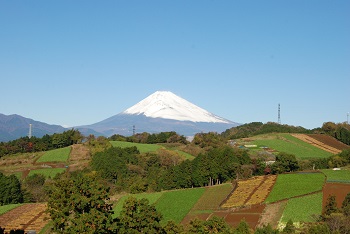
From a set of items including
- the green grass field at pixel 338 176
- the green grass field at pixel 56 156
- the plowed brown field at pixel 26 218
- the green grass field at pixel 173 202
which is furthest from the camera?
the green grass field at pixel 56 156

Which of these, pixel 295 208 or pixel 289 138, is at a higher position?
pixel 289 138

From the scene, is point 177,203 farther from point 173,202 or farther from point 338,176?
point 338,176

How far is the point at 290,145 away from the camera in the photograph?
117 m

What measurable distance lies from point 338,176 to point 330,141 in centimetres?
5509

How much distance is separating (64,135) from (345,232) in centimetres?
9358

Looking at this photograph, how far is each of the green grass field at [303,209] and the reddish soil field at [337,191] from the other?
0.68 metres

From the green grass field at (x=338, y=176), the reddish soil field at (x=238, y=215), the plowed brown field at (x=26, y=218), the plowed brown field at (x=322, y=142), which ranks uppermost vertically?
the plowed brown field at (x=322, y=142)

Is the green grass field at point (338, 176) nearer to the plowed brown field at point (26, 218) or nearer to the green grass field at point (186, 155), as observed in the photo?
the plowed brown field at point (26, 218)

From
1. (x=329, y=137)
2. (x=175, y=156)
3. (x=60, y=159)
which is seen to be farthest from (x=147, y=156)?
(x=329, y=137)

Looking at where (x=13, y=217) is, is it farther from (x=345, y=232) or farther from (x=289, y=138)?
(x=289, y=138)

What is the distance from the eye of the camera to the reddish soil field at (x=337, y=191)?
5672 centimetres

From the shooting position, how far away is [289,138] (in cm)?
12500

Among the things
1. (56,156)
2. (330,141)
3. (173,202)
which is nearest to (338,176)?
(173,202)

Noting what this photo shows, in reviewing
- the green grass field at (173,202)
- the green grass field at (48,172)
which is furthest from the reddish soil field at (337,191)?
the green grass field at (48,172)
